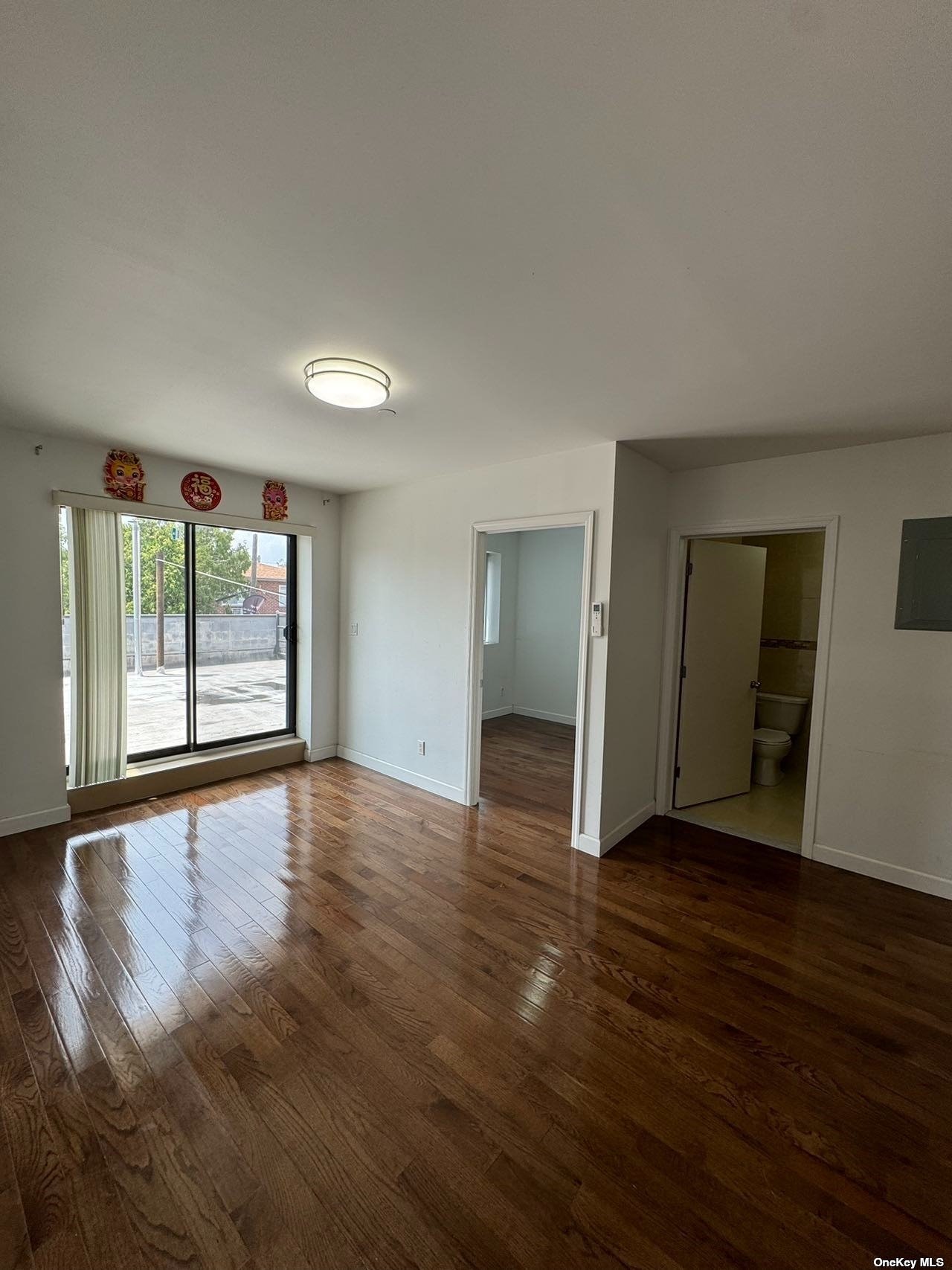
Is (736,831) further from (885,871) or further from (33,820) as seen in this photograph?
(33,820)

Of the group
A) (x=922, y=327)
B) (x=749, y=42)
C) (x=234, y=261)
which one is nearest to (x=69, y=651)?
(x=234, y=261)

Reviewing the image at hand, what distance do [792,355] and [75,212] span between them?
2323 mm

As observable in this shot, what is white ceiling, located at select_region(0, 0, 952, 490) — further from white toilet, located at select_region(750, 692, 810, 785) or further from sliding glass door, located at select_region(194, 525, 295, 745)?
white toilet, located at select_region(750, 692, 810, 785)

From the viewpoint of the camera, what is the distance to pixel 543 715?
6.86 m

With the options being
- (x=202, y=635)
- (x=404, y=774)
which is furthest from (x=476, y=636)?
(x=202, y=635)

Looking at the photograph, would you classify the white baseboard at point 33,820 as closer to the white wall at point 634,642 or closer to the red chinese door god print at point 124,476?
the red chinese door god print at point 124,476

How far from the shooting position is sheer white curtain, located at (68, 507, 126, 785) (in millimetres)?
3543

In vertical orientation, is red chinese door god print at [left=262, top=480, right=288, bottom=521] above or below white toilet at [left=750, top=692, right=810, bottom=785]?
above

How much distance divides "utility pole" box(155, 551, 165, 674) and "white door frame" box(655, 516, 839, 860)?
3.91 m

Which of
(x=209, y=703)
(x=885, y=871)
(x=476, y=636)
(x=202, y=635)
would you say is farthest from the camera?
(x=209, y=703)

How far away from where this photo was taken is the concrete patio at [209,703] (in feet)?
13.3

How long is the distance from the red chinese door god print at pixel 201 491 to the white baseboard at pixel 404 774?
2.49 meters

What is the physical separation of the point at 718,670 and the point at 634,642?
101cm

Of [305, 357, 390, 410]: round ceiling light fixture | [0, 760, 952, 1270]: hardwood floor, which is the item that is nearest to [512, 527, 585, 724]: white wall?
[0, 760, 952, 1270]: hardwood floor
